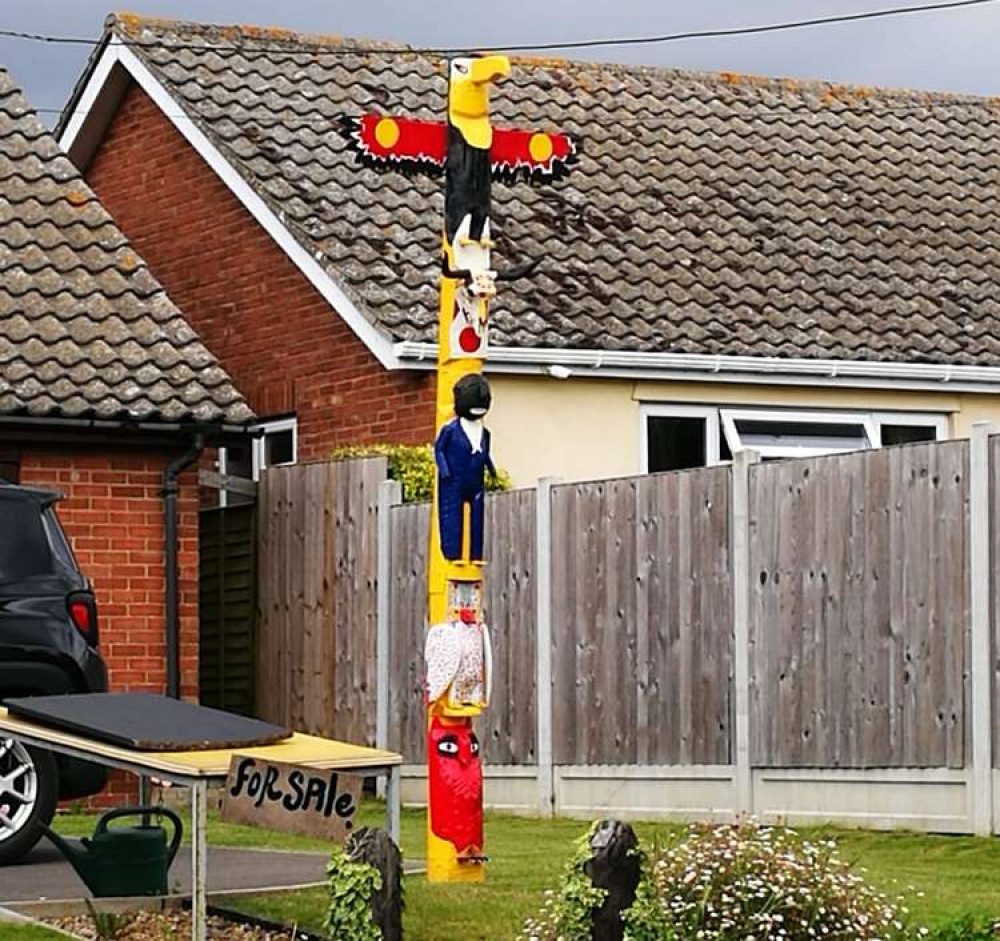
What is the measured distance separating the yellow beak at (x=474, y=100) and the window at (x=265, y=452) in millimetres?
9693

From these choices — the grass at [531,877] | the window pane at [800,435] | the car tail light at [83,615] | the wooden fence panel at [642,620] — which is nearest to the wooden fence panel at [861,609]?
the wooden fence panel at [642,620]

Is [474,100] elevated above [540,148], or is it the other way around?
[474,100]

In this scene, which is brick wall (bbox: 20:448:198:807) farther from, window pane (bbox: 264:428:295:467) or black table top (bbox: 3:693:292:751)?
black table top (bbox: 3:693:292:751)

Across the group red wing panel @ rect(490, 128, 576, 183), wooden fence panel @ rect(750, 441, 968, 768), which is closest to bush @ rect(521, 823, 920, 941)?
red wing panel @ rect(490, 128, 576, 183)

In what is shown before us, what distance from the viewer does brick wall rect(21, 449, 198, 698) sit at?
19.5m

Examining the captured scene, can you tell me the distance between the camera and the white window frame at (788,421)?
21.9 metres

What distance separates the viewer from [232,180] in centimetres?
2330

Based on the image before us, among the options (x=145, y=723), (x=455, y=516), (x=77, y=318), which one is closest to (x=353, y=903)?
(x=145, y=723)

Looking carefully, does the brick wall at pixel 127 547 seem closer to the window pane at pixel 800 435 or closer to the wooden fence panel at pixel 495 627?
the wooden fence panel at pixel 495 627

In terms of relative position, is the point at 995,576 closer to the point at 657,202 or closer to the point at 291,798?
the point at 291,798

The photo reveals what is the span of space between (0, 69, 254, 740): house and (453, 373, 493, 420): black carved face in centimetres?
700

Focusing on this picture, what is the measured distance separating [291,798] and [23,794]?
430 centimetres

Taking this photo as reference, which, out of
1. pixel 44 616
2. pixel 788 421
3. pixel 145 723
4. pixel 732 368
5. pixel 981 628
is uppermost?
pixel 732 368

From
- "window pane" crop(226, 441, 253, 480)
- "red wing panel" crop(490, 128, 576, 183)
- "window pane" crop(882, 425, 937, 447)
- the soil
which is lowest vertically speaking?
the soil
